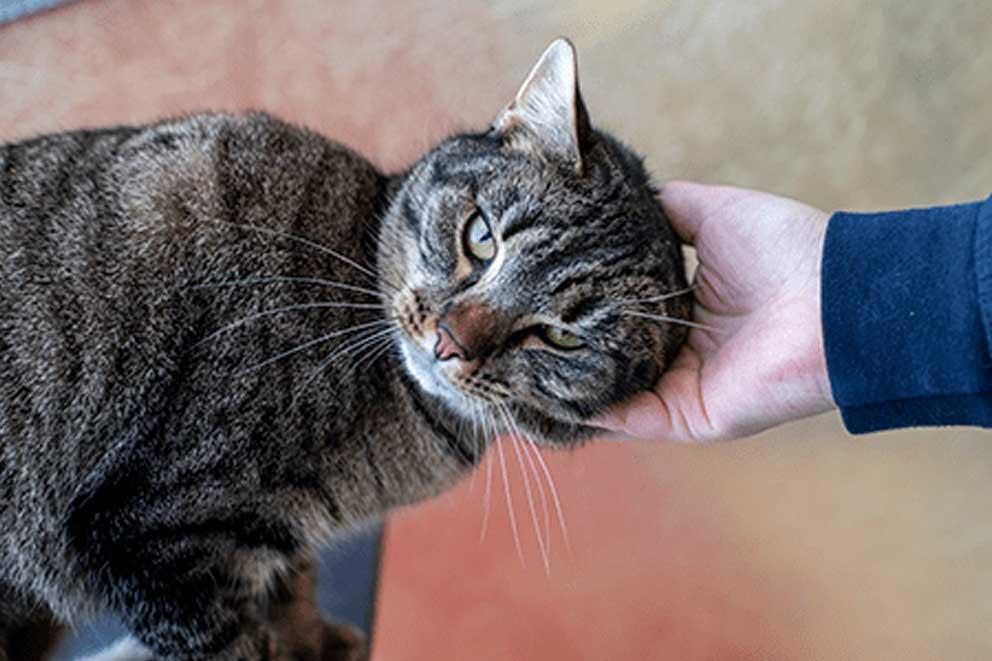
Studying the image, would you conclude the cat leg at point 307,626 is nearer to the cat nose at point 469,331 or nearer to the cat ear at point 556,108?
the cat nose at point 469,331

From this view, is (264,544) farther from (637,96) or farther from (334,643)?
(637,96)

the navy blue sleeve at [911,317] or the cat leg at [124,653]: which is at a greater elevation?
the navy blue sleeve at [911,317]

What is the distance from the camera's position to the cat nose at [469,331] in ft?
3.60


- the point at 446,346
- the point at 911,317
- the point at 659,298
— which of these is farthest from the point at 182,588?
the point at 911,317

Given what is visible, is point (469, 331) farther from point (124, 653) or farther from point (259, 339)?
point (124, 653)

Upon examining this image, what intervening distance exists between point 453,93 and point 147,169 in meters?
1.00

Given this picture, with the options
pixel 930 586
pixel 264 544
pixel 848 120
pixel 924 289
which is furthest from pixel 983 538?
pixel 264 544

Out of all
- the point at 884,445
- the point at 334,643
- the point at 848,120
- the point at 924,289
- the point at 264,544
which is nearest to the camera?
the point at 924,289

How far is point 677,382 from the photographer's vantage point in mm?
1275

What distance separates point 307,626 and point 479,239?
2.37ft

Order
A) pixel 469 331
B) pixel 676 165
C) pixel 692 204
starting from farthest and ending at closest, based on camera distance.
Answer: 1. pixel 676 165
2. pixel 692 204
3. pixel 469 331

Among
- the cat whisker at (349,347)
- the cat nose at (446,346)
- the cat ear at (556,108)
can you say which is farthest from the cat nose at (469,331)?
the cat ear at (556,108)

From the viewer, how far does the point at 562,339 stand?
1137 mm

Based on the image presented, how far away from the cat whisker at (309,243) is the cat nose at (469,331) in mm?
205
